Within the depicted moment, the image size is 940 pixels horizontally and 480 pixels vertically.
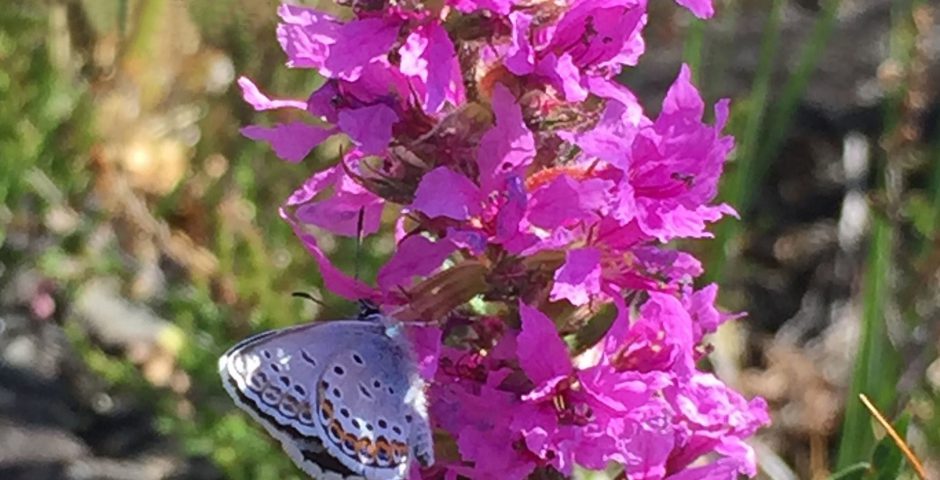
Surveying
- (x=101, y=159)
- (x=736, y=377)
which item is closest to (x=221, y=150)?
(x=101, y=159)

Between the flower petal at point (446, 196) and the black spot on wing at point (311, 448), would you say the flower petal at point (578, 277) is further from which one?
the black spot on wing at point (311, 448)

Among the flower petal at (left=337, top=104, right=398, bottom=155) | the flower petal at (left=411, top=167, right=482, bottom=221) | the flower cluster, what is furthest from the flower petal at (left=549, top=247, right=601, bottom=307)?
the flower petal at (left=337, top=104, right=398, bottom=155)

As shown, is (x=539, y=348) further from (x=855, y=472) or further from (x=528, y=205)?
(x=855, y=472)

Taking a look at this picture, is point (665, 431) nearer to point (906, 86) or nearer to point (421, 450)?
point (421, 450)

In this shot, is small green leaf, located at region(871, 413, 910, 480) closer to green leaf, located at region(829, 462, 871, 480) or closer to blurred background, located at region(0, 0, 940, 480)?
green leaf, located at region(829, 462, 871, 480)

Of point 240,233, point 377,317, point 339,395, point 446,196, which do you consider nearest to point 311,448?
point 339,395

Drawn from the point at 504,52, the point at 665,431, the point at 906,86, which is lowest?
the point at 906,86

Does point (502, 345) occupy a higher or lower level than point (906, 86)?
higher
